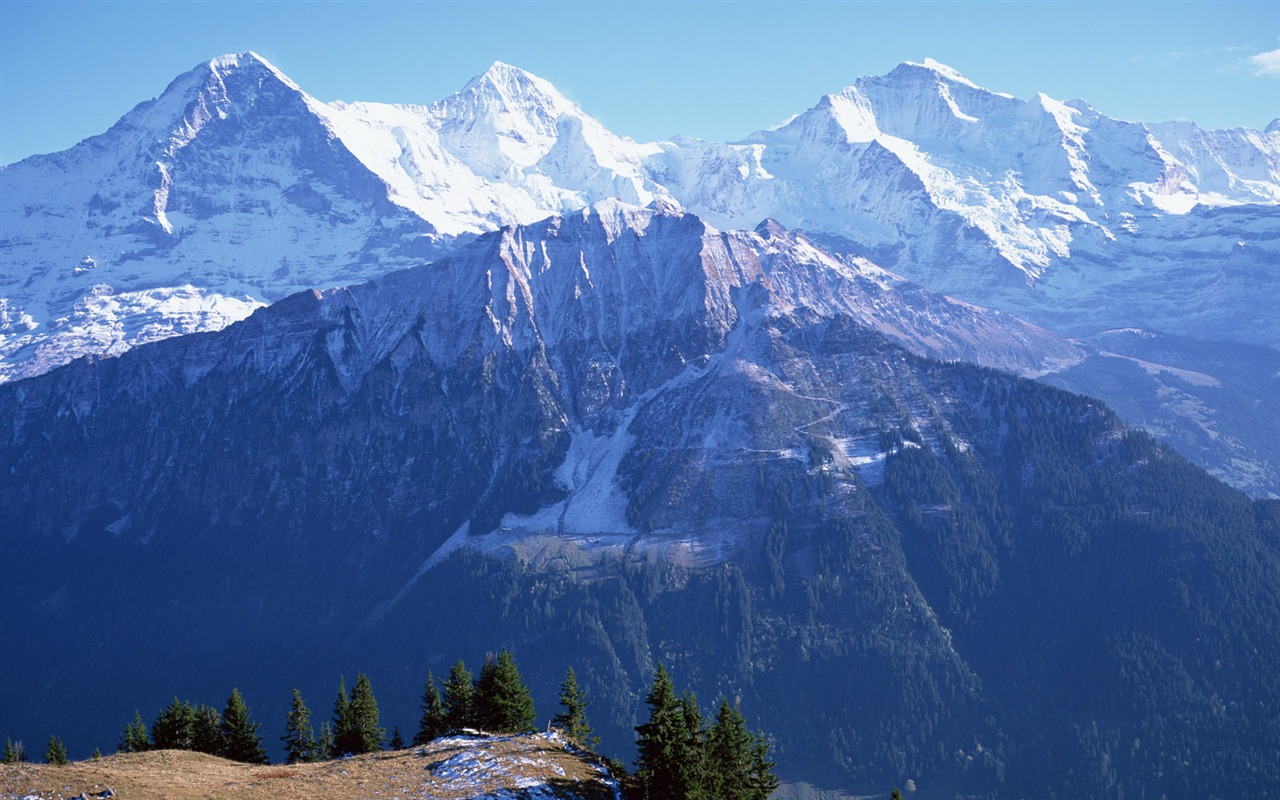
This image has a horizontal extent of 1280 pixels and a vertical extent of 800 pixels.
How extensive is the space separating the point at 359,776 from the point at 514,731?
87.8 ft

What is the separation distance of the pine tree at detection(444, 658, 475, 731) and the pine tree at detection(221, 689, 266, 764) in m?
23.9

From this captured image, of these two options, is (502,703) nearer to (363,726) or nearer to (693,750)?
(363,726)

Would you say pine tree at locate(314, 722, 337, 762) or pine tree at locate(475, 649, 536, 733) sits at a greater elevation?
pine tree at locate(475, 649, 536, 733)

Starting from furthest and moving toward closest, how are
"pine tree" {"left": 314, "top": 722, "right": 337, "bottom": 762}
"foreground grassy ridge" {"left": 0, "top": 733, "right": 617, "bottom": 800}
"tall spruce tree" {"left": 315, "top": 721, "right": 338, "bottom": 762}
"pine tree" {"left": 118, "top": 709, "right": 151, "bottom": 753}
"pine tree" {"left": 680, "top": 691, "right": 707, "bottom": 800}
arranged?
"tall spruce tree" {"left": 315, "top": 721, "right": 338, "bottom": 762} → "pine tree" {"left": 314, "top": 722, "right": 337, "bottom": 762} → "pine tree" {"left": 118, "top": 709, "right": 151, "bottom": 753} → "foreground grassy ridge" {"left": 0, "top": 733, "right": 617, "bottom": 800} → "pine tree" {"left": 680, "top": 691, "right": 707, "bottom": 800}

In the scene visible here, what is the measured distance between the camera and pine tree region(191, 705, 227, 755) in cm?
15150

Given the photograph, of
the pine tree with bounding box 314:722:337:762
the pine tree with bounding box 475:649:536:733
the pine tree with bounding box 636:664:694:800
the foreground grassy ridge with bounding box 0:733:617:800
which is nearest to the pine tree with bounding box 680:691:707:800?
the pine tree with bounding box 636:664:694:800

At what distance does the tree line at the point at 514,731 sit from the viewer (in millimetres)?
109062

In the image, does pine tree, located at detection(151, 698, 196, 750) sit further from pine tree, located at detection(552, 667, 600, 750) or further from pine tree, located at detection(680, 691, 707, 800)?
pine tree, located at detection(680, 691, 707, 800)

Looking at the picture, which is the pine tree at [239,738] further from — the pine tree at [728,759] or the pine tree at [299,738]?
the pine tree at [728,759]

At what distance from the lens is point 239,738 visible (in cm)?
15300

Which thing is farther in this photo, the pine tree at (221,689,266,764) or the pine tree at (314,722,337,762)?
the pine tree at (314,722,337,762)

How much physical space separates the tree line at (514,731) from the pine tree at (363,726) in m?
0.11

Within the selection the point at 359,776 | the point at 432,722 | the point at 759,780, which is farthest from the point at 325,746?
the point at 759,780

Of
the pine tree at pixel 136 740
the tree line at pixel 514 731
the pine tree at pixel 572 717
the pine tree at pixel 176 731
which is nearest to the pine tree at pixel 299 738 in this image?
the tree line at pixel 514 731
